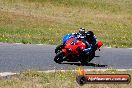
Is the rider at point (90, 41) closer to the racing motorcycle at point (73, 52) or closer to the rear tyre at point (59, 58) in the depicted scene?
the racing motorcycle at point (73, 52)

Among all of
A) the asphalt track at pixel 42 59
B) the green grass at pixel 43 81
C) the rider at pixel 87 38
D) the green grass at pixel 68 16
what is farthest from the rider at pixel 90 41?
the green grass at pixel 68 16

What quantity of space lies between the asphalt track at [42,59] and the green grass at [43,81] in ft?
4.36

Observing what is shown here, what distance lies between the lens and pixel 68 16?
41844 mm

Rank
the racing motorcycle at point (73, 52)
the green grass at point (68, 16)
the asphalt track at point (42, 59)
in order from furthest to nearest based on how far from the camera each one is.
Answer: the green grass at point (68, 16)
the racing motorcycle at point (73, 52)
the asphalt track at point (42, 59)

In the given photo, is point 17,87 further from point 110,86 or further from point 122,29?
point 122,29

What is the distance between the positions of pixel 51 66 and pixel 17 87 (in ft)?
14.0

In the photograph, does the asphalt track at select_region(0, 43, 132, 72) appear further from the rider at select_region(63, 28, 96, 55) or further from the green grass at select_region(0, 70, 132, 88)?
the green grass at select_region(0, 70, 132, 88)

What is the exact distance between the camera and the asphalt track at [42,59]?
49.5ft

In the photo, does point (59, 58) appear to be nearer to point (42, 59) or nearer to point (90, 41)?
point (42, 59)

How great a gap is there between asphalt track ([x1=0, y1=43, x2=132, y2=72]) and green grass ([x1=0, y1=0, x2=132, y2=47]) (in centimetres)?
→ 841

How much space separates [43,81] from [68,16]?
2983 cm

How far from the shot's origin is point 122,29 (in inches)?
1416

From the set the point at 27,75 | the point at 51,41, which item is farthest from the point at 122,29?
the point at 27,75

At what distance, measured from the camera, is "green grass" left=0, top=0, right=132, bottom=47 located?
33.2m
